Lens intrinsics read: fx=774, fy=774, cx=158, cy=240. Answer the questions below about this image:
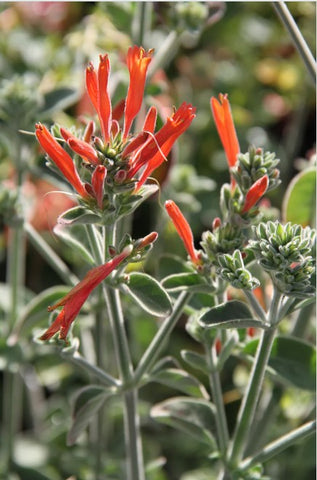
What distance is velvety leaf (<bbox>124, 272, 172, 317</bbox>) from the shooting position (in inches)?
20.5

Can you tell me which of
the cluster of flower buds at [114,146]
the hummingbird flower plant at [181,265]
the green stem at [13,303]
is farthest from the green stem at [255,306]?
the green stem at [13,303]

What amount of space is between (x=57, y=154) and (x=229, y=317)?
157 millimetres

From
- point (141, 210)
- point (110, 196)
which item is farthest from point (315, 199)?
point (141, 210)

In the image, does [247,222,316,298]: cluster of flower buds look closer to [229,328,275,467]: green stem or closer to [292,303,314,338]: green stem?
[229,328,275,467]: green stem

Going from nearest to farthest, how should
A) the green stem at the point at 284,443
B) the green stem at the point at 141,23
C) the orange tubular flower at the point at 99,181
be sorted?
1. the orange tubular flower at the point at 99,181
2. the green stem at the point at 284,443
3. the green stem at the point at 141,23

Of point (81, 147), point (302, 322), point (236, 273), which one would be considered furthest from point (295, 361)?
point (81, 147)

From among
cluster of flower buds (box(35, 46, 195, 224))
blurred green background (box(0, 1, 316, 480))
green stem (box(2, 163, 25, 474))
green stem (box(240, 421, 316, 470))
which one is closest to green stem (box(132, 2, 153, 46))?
blurred green background (box(0, 1, 316, 480))

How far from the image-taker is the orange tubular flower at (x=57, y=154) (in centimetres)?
47

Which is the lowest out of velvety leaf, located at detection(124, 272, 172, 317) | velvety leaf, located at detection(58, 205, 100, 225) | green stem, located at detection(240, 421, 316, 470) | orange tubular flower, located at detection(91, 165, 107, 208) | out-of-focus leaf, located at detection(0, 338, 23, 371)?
out-of-focus leaf, located at detection(0, 338, 23, 371)

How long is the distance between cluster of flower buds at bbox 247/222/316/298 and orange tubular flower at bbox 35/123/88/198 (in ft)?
0.39

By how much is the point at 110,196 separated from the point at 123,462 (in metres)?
0.46

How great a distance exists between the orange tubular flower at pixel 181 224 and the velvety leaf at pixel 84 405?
0.14 m

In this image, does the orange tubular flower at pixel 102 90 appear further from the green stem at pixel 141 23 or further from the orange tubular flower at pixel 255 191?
the green stem at pixel 141 23

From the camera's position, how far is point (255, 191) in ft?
1.76
